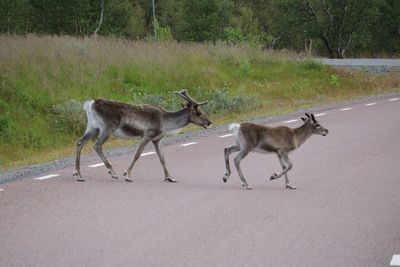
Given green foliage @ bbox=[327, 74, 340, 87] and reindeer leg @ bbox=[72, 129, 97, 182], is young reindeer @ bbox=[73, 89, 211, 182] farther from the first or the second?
green foliage @ bbox=[327, 74, 340, 87]

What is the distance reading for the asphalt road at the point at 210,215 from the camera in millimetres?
8633

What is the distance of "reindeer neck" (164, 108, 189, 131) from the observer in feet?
46.3

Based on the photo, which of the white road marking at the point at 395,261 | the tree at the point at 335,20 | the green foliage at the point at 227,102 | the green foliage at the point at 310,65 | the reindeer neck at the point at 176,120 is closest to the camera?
the white road marking at the point at 395,261

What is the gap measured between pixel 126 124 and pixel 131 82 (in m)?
14.0

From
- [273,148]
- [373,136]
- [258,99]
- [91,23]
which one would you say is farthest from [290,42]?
[273,148]

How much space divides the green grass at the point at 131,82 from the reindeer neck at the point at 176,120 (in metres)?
4.40

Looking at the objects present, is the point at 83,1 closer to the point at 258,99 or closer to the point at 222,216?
the point at 258,99

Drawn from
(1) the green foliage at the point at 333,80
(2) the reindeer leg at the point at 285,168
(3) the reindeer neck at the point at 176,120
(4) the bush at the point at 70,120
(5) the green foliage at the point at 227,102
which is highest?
(3) the reindeer neck at the point at 176,120

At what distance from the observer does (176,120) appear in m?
14.2

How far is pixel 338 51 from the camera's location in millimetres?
59906

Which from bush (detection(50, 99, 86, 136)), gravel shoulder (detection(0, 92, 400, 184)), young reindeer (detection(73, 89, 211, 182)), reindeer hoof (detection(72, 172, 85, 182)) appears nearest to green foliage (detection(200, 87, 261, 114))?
gravel shoulder (detection(0, 92, 400, 184))

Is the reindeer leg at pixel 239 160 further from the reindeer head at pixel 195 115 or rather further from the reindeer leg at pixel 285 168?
the reindeer head at pixel 195 115

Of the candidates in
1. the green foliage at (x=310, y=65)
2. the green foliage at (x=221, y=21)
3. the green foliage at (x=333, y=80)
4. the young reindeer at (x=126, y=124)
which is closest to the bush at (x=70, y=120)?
the young reindeer at (x=126, y=124)

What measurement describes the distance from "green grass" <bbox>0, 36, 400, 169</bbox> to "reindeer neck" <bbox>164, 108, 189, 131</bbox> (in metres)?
4.40
